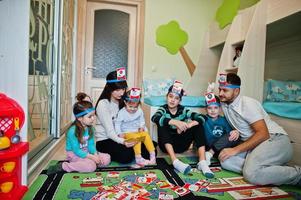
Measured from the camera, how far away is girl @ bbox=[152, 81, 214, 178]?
1.57 m

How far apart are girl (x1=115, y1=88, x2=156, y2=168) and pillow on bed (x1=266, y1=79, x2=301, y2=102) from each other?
1.28 metres

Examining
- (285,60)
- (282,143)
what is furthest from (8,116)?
(285,60)

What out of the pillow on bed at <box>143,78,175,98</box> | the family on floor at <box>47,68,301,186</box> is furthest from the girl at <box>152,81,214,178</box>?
the pillow on bed at <box>143,78,175,98</box>

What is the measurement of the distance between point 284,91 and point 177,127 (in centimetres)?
115

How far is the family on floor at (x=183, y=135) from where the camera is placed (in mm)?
1330

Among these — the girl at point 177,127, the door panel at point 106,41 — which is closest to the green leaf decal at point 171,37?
the door panel at point 106,41

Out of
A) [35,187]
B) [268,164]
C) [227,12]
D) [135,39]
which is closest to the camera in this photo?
[35,187]

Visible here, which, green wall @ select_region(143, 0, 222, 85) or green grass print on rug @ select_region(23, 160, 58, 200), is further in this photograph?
green wall @ select_region(143, 0, 222, 85)

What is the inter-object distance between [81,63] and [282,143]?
249 centimetres

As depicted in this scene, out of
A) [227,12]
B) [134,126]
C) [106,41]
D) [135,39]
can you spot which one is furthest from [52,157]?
[227,12]

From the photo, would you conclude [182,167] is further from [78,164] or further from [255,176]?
[78,164]

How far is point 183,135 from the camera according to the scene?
1657mm

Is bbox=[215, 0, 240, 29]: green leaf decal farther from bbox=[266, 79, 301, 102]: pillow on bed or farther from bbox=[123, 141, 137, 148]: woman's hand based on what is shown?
bbox=[123, 141, 137, 148]: woman's hand

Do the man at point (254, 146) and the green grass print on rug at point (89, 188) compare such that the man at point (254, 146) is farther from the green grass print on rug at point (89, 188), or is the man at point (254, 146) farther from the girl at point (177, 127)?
the green grass print on rug at point (89, 188)
